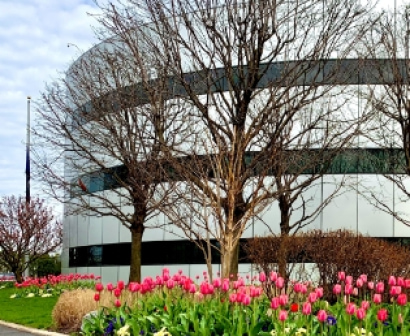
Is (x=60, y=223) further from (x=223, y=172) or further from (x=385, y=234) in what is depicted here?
(x=223, y=172)

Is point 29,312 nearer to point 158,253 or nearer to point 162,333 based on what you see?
point 162,333

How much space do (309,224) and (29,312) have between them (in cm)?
1058

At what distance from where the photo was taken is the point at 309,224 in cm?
2281

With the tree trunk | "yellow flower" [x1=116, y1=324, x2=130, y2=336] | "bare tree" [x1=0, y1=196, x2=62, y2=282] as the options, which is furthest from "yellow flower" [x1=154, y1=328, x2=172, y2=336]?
"bare tree" [x1=0, y1=196, x2=62, y2=282]

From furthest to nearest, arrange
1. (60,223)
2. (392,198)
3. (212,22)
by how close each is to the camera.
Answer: (60,223) → (392,198) → (212,22)

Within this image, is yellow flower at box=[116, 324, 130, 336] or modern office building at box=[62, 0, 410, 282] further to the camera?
modern office building at box=[62, 0, 410, 282]

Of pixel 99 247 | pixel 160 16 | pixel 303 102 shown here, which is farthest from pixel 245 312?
pixel 99 247

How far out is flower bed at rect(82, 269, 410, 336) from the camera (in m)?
6.63

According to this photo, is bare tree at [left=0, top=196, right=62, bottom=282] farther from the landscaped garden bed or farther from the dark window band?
the landscaped garden bed

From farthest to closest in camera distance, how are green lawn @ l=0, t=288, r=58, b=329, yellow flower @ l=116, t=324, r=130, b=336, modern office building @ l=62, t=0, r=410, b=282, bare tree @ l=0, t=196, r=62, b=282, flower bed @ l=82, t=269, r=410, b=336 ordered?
bare tree @ l=0, t=196, r=62, b=282, modern office building @ l=62, t=0, r=410, b=282, green lawn @ l=0, t=288, r=58, b=329, yellow flower @ l=116, t=324, r=130, b=336, flower bed @ l=82, t=269, r=410, b=336

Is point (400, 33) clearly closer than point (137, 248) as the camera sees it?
Yes

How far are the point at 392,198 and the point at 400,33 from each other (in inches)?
330

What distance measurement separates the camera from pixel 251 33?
10273 millimetres

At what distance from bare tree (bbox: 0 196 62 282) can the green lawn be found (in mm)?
12164
